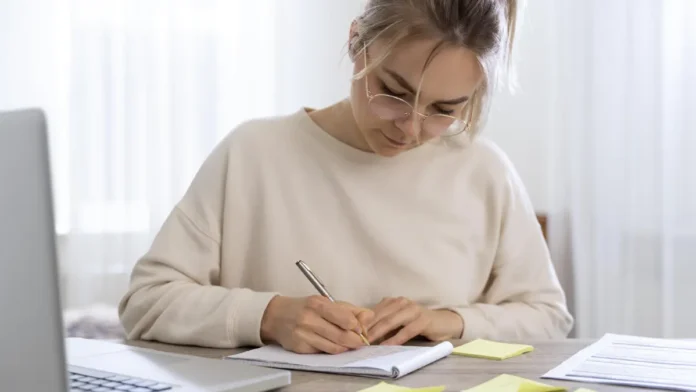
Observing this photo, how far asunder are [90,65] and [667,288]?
206cm

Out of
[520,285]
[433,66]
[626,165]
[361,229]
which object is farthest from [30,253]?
[626,165]

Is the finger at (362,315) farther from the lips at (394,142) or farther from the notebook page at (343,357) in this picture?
the lips at (394,142)

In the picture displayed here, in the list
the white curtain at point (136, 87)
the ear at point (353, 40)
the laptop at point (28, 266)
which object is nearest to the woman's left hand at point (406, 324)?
the ear at point (353, 40)

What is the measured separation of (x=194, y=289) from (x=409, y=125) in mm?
421

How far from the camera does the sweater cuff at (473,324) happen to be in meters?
1.31

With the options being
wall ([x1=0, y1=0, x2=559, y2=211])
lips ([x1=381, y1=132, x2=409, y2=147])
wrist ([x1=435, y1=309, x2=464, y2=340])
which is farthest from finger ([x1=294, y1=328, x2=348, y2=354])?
→ wall ([x1=0, y1=0, x2=559, y2=211])

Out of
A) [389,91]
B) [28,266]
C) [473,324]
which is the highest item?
[389,91]

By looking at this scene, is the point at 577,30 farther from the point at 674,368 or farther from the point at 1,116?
the point at 1,116

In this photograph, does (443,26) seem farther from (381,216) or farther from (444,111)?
(381,216)

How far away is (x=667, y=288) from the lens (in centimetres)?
260

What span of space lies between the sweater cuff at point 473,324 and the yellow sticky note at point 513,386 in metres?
0.35

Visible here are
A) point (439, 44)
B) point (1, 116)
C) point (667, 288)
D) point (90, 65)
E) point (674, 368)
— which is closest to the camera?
point (1, 116)

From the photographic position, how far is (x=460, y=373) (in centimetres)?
101

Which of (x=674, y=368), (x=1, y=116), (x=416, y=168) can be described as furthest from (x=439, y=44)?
(x=1, y=116)
